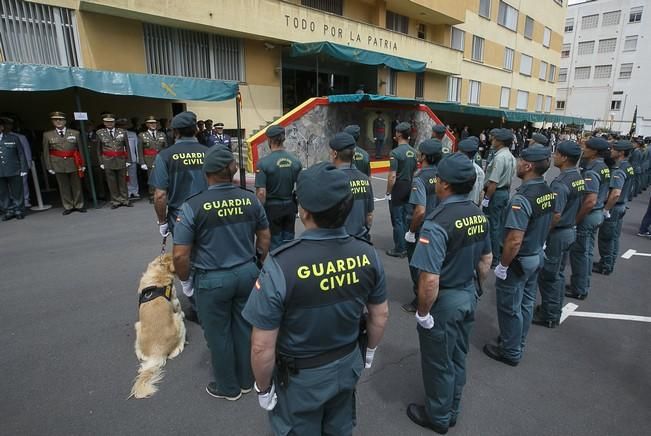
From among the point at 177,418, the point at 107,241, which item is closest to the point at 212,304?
the point at 177,418

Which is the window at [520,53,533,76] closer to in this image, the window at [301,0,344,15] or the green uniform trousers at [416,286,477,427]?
the window at [301,0,344,15]

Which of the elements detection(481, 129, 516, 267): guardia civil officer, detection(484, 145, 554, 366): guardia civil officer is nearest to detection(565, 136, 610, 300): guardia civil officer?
detection(481, 129, 516, 267): guardia civil officer

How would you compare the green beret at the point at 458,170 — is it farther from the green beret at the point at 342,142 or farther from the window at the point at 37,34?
the window at the point at 37,34

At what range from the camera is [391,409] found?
3066 mm

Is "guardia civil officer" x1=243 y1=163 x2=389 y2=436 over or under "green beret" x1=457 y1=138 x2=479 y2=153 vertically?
under

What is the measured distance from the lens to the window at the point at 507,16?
29.2 meters

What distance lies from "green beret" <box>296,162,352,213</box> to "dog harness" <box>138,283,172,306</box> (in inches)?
101

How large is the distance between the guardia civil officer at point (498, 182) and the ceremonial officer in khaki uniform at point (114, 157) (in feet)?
27.4

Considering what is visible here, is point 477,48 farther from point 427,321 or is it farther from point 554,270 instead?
point 427,321

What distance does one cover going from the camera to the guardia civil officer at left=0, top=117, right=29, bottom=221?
7.76 meters

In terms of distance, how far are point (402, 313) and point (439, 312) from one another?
209 cm

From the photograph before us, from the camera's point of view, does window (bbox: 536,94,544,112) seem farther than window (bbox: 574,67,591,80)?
No

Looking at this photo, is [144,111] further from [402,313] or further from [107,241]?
[402,313]

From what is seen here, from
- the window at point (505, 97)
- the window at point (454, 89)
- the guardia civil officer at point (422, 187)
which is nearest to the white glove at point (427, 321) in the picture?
the guardia civil officer at point (422, 187)
